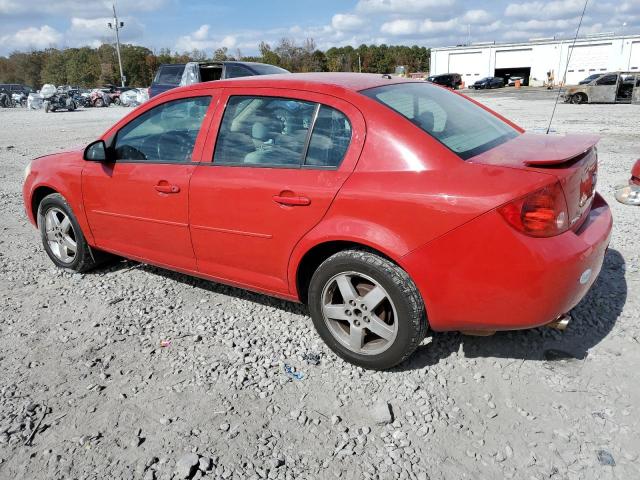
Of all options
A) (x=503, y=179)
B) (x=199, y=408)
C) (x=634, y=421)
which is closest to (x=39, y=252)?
(x=199, y=408)

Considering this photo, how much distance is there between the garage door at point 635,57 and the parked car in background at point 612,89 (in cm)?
3666

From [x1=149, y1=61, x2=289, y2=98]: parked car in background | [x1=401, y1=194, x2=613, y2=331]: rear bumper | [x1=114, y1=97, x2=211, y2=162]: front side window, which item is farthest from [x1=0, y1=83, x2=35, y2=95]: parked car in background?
[x1=401, y1=194, x2=613, y2=331]: rear bumper

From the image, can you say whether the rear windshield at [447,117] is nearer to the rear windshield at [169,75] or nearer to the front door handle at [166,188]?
the front door handle at [166,188]

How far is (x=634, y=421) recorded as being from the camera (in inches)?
99.2

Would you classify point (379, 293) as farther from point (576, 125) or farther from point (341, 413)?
point (576, 125)

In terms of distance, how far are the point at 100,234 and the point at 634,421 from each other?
3946 millimetres

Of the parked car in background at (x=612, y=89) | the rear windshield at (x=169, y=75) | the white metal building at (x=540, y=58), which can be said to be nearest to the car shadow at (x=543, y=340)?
the rear windshield at (x=169, y=75)

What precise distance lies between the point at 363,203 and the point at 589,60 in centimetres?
6366

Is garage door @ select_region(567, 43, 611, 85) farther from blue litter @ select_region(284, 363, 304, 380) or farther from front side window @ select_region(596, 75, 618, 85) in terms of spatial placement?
blue litter @ select_region(284, 363, 304, 380)

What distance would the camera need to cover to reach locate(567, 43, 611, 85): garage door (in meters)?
54.9

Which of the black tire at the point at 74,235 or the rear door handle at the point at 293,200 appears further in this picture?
the black tire at the point at 74,235

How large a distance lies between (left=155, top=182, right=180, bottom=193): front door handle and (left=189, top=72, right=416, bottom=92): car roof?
2.42 ft

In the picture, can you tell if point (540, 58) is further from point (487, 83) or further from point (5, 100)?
point (5, 100)

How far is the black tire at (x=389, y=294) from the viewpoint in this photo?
8.96 ft
